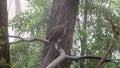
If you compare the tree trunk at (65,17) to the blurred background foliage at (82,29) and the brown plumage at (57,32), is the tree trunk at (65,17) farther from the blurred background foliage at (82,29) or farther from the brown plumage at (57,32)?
the blurred background foliage at (82,29)

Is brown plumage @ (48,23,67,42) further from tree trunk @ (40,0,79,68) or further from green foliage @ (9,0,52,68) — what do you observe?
green foliage @ (9,0,52,68)

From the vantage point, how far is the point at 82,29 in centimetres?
439

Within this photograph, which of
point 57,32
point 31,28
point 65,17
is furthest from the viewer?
point 31,28

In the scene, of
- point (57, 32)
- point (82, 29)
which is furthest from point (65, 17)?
point (82, 29)

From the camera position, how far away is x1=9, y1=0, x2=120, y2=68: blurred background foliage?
418 centimetres

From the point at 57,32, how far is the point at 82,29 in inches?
40.7

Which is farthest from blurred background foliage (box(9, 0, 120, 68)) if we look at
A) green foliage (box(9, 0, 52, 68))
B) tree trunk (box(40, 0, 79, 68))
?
tree trunk (box(40, 0, 79, 68))

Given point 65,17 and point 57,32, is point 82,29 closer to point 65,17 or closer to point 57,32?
point 65,17

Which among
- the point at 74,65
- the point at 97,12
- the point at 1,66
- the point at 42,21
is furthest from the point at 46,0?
the point at 1,66

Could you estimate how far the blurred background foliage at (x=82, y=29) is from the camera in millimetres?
4184

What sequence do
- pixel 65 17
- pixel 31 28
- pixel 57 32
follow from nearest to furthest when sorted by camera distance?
pixel 57 32, pixel 65 17, pixel 31 28

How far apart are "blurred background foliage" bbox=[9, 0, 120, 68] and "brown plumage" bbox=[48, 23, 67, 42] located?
714 millimetres

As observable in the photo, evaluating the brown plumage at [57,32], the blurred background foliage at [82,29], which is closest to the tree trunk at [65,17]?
the brown plumage at [57,32]

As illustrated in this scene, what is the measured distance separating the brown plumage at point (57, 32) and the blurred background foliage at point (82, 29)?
0.71 meters
